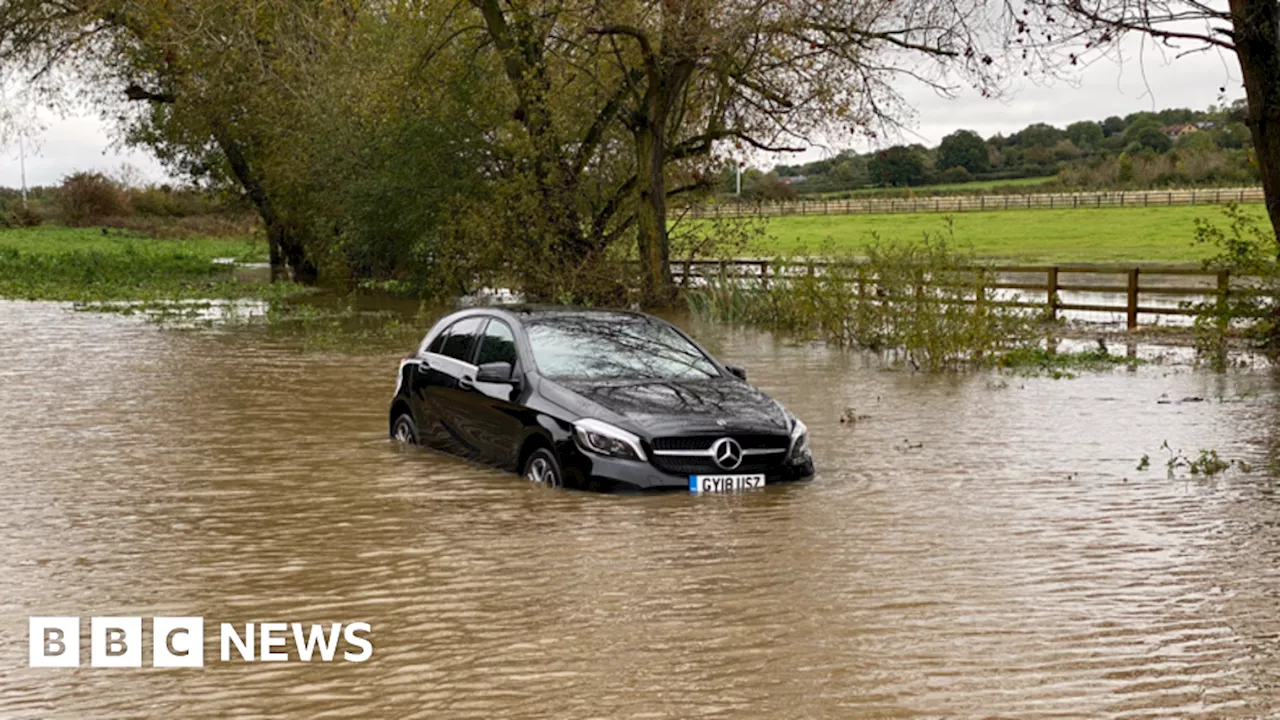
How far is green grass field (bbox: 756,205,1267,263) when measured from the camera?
6481 cm

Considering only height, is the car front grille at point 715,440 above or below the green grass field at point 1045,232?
below

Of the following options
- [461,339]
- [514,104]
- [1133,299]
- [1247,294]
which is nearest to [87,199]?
[514,104]

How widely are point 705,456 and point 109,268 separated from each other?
47.4 metres

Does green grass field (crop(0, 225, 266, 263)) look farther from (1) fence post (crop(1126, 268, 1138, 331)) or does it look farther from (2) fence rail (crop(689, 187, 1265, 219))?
(1) fence post (crop(1126, 268, 1138, 331))

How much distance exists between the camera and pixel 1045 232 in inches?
3167

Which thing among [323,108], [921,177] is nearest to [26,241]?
[323,108]

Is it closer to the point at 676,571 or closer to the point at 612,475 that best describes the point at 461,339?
the point at 612,475

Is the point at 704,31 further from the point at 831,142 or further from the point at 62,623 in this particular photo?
the point at 62,623

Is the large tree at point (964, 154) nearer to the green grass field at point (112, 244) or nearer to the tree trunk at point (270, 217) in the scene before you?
the green grass field at point (112, 244)

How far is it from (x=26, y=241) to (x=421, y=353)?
67.2 meters

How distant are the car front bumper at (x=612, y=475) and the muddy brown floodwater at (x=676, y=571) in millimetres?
122

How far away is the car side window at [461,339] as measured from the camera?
13.4 m

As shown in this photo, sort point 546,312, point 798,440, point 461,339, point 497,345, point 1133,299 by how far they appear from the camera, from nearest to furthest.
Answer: point 798,440 → point 497,345 → point 546,312 → point 461,339 → point 1133,299

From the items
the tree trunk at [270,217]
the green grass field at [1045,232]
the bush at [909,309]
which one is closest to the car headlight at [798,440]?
the bush at [909,309]
